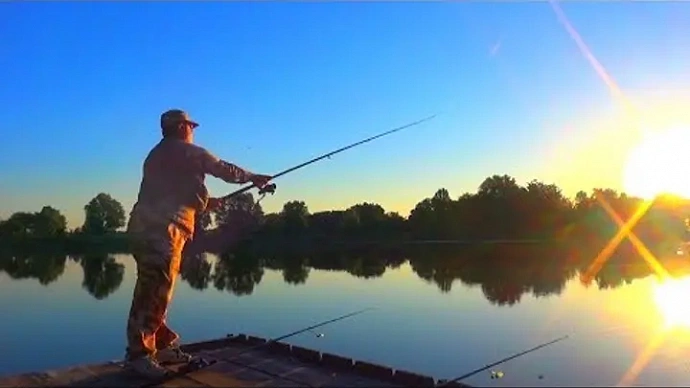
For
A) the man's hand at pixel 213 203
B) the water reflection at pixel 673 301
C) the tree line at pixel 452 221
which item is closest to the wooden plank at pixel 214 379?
the man's hand at pixel 213 203

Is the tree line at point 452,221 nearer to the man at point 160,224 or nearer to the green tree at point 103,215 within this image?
the green tree at point 103,215

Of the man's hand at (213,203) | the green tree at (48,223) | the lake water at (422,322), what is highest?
the green tree at (48,223)

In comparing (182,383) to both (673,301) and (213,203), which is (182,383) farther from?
(673,301)

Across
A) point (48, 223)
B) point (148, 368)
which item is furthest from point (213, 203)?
point (48, 223)

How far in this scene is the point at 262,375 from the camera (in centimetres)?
584

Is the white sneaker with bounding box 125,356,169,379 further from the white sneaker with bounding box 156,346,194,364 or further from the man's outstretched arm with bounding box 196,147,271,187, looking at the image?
the man's outstretched arm with bounding box 196,147,271,187

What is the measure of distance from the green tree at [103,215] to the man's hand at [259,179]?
72501 millimetres

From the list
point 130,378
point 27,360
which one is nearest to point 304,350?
point 130,378

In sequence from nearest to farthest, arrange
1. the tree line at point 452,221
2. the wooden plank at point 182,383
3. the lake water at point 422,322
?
the wooden plank at point 182,383
the lake water at point 422,322
the tree line at point 452,221

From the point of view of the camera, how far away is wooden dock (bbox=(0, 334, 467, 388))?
5500mm

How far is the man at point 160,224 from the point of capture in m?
5.57

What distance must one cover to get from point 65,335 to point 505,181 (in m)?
67.4

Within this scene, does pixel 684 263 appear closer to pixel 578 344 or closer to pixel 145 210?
pixel 578 344

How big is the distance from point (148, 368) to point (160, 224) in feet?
3.80
